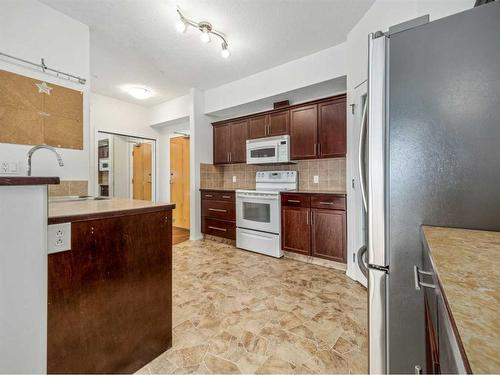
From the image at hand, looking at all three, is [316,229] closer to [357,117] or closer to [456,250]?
[357,117]

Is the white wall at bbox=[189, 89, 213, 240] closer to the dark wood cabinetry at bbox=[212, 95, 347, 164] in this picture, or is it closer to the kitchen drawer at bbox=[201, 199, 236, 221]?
the kitchen drawer at bbox=[201, 199, 236, 221]

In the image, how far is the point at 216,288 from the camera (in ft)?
7.57

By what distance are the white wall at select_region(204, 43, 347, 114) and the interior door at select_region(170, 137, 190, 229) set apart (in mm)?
1292

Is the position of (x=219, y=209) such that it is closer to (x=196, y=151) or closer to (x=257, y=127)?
(x=196, y=151)

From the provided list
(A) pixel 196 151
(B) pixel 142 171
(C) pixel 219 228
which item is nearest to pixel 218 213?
(C) pixel 219 228

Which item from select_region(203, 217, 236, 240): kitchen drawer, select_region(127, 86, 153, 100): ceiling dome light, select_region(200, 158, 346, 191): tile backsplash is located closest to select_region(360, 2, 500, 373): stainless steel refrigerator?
select_region(200, 158, 346, 191): tile backsplash

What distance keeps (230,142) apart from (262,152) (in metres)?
0.81

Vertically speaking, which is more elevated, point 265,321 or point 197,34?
point 197,34

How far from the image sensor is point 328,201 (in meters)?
2.80

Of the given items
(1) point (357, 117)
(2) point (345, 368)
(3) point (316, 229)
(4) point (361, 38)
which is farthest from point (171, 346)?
(4) point (361, 38)

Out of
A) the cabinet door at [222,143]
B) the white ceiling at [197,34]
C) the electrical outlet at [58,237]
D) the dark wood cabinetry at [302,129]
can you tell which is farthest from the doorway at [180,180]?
the electrical outlet at [58,237]

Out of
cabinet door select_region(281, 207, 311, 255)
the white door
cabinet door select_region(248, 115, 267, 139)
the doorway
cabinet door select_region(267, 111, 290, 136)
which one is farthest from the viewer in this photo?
the doorway

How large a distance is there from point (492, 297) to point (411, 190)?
1.79 ft

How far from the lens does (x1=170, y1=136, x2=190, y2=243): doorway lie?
5.13 m
